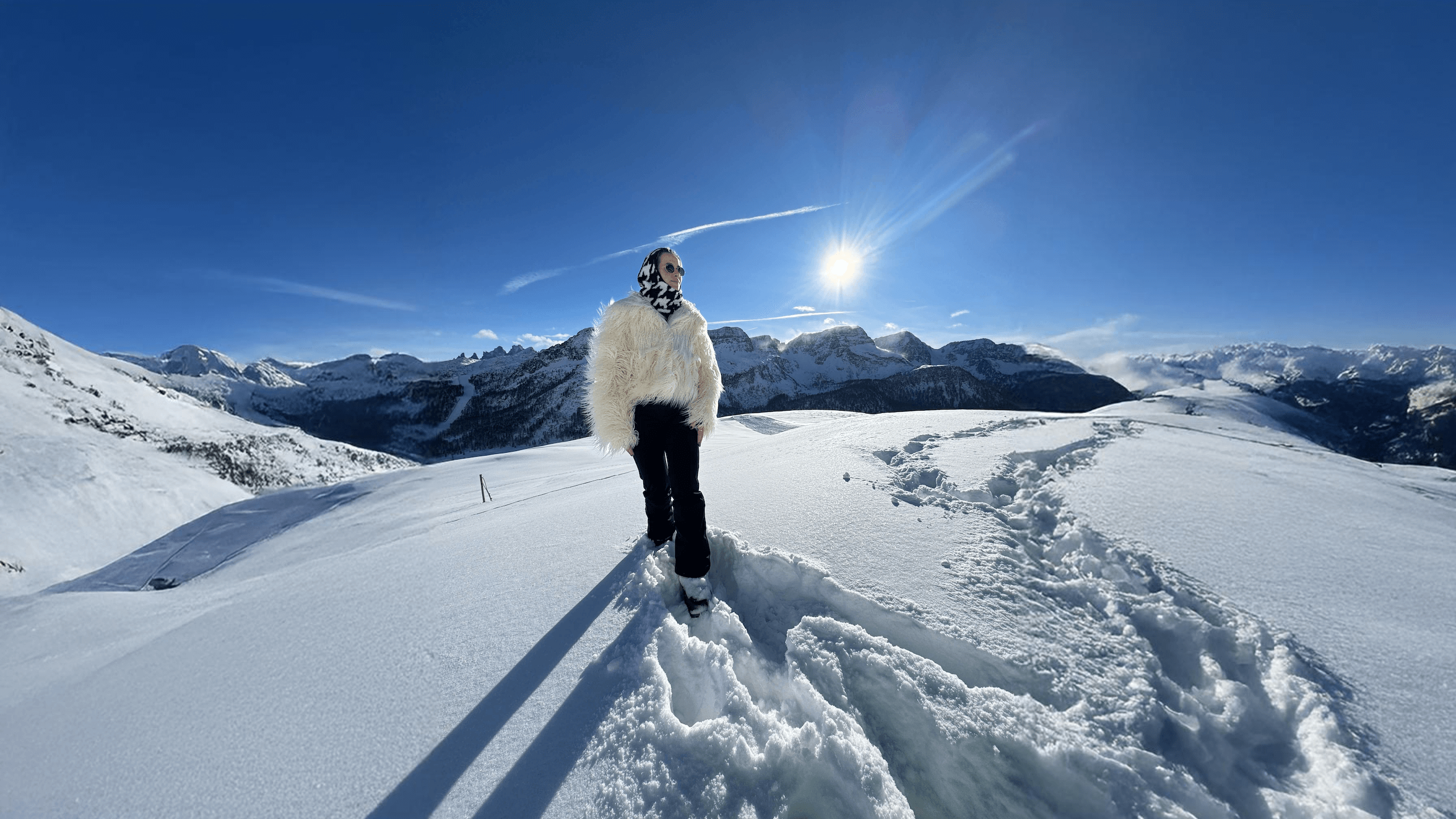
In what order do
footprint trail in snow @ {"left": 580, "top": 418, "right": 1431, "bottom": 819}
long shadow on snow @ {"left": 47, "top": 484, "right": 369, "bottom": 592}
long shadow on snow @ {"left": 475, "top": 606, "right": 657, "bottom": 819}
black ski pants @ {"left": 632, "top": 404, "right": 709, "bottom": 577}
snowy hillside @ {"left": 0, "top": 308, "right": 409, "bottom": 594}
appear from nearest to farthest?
long shadow on snow @ {"left": 475, "top": 606, "right": 657, "bottom": 819}
footprint trail in snow @ {"left": 580, "top": 418, "right": 1431, "bottom": 819}
black ski pants @ {"left": 632, "top": 404, "right": 709, "bottom": 577}
long shadow on snow @ {"left": 47, "top": 484, "right": 369, "bottom": 592}
snowy hillside @ {"left": 0, "top": 308, "right": 409, "bottom": 594}

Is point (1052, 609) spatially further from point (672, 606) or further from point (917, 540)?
point (672, 606)

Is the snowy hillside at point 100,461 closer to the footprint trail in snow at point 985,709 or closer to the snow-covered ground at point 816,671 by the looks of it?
the snow-covered ground at point 816,671

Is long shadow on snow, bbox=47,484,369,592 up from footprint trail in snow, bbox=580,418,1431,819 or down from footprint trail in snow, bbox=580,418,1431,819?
down

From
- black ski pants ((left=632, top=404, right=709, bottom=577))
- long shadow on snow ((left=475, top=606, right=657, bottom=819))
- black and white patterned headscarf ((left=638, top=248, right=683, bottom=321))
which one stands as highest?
black and white patterned headscarf ((left=638, top=248, right=683, bottom=321))

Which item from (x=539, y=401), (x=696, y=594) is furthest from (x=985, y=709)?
(x=539, y=401)

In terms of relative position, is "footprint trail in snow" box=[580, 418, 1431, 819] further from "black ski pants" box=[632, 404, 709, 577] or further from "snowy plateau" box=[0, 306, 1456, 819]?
"black ski pants" box=[632, 404, 709, 577]

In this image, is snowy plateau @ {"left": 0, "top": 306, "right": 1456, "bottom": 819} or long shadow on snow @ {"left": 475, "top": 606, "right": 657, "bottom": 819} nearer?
long shadow on snow @ {"left": 475, "top": 606, "right": 657, "bottom": 819}

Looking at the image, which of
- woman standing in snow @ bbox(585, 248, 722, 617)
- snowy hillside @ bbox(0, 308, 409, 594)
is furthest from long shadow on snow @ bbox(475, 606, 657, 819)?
snowy hillside @ bbox(0, 308, 409, 594)

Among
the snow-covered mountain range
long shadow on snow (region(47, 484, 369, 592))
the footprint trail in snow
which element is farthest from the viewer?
the snow-covered mountain range

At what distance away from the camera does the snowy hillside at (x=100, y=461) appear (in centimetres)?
1402

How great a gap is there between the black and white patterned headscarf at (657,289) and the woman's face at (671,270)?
0.05 ft

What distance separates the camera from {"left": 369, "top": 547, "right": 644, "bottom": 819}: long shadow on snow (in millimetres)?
1456

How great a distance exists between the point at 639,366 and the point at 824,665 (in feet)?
6.95

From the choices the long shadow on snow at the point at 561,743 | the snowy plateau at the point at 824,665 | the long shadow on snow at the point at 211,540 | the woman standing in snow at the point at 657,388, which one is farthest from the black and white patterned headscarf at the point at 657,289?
the long shadow on snow at the point at 211,540
